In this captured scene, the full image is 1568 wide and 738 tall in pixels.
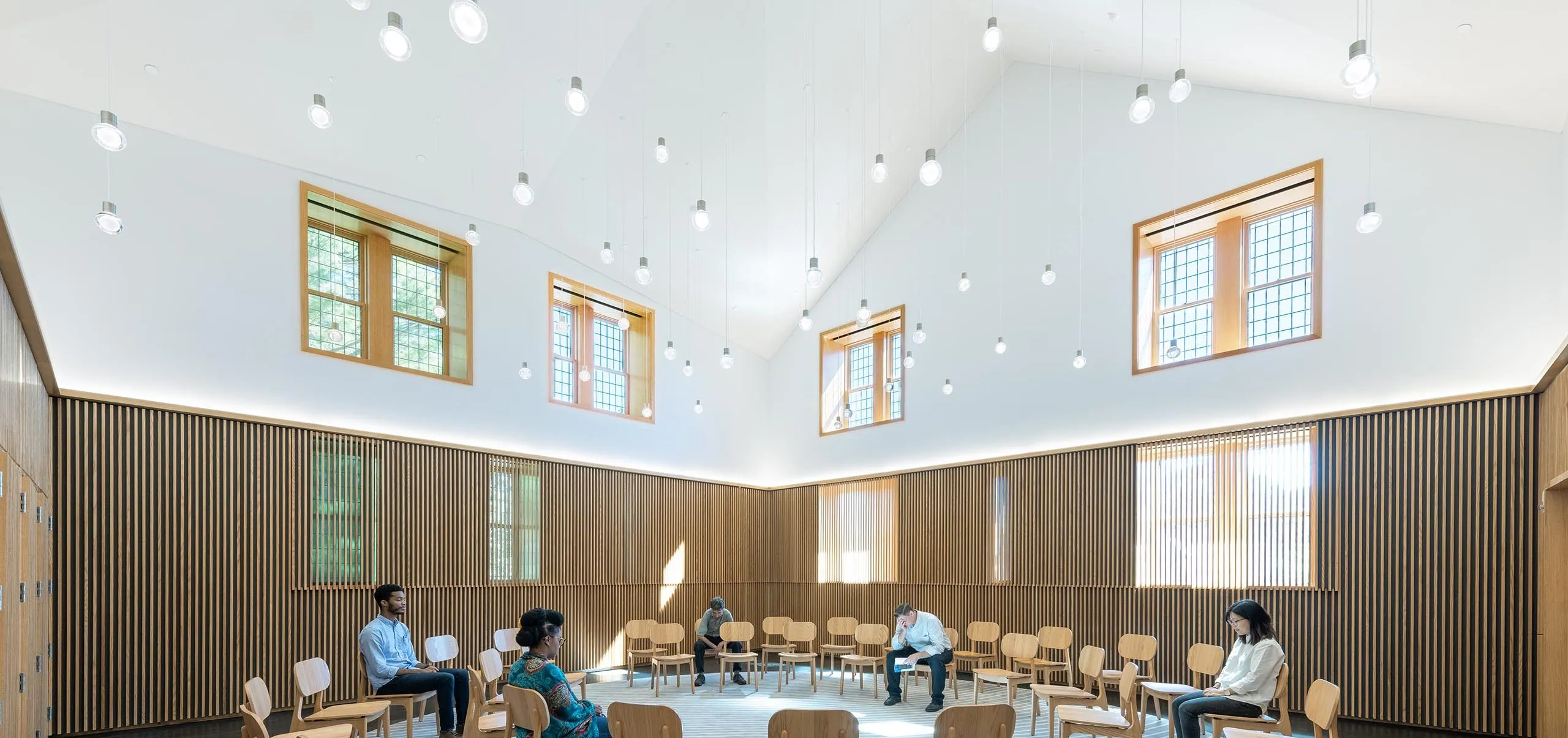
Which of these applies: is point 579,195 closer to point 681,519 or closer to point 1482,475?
point 681,519

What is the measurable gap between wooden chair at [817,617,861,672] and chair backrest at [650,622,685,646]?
205cm

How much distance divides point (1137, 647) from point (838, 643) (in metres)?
5.70

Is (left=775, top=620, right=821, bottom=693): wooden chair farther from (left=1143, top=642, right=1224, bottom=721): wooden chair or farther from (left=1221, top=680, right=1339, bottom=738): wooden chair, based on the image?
(left=1221, top=680, right=1339, bottom=738): wooden chair

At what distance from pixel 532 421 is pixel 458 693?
14.7ft

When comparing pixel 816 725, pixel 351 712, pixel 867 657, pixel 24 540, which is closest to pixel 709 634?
pixel 867 657

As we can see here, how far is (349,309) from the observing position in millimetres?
9828

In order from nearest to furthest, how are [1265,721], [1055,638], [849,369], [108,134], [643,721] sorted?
[108,134] < [643,721] < [1265,721] < [1055,638] < [849,369]

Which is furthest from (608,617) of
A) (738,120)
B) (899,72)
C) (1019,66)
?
(1019,66)

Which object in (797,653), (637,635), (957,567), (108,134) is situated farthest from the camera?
(957,567)

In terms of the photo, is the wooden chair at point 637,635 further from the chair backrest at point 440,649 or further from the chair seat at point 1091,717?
the chair seat at point 1091,717

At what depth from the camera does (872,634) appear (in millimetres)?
10633

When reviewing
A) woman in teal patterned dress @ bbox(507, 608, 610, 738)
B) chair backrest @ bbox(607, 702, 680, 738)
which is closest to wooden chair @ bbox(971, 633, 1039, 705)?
woman in teal patterned dress @ bbox(507, 608, 610, 738)

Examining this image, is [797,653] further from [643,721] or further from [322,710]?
[643,721]

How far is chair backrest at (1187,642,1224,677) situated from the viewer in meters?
7.56
